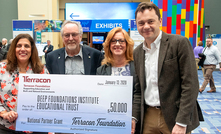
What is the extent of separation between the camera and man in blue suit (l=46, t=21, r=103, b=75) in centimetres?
242

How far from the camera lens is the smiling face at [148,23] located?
1.57 meters

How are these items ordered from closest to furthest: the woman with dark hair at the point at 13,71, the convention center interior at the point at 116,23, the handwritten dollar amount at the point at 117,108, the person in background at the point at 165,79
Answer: the person in background at the point at 165,79 < the handwritten dollar amount at the point at 117,108 < the woman with dark hair at the point at 13,71 < the convention center interior at the point at 116,23

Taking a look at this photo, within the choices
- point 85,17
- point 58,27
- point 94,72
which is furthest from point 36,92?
point 85,17

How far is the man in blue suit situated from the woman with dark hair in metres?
0.38

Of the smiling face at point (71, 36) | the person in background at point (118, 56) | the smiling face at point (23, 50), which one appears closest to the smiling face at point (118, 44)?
the person in background at point (118, 56)

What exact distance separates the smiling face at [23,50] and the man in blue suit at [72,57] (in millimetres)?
486

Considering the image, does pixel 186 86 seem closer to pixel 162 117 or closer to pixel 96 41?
pixel 162 117

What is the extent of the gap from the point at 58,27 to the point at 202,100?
5097 mm

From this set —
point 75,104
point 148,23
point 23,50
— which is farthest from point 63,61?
point 148,23

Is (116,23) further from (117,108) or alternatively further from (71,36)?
(117,108)

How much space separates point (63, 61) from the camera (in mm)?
2486

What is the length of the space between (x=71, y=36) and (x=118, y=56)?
1.94ft

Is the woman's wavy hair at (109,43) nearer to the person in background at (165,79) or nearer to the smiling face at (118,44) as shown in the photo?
the smiling face at (118,44)

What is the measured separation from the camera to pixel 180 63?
4.94 feet
